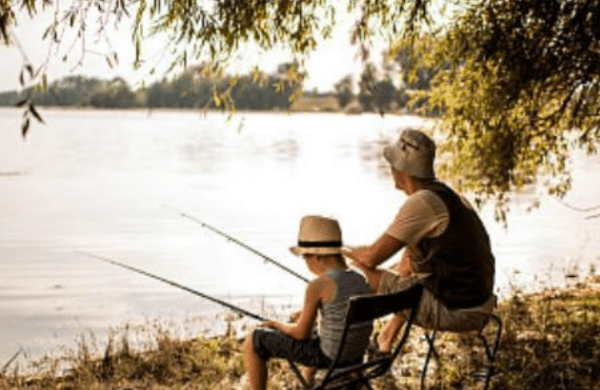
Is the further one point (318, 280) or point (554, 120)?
point (554, 120)

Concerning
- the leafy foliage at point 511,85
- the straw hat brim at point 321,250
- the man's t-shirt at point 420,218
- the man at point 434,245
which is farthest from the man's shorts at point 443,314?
the leafy foliage at point 511,85

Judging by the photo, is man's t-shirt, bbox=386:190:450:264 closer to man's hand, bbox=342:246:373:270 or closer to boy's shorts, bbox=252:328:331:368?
man's hand, bbox=342:246:373:270

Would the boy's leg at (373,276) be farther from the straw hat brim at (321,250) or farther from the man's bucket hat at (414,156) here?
the straw hat brim at (321,250)

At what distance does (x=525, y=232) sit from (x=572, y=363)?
16865 mm

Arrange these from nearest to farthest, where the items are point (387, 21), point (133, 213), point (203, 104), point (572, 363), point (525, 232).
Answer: point (572, 363)
point (203, 104)
point (387, 21)
point (525, 232)
point (133, 213)

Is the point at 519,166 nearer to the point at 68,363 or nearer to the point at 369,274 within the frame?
the point at 68,363

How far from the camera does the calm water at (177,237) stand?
13.8 meters

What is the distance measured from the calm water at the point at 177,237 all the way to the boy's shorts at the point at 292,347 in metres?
2.75

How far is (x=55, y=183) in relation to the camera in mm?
42188

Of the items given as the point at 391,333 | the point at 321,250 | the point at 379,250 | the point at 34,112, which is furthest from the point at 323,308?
the point at 34,112

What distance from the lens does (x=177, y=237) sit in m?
23.6

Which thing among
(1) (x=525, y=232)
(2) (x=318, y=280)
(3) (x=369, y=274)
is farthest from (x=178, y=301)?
(1) (x=525, y=232)

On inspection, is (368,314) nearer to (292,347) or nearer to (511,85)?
(292,347)

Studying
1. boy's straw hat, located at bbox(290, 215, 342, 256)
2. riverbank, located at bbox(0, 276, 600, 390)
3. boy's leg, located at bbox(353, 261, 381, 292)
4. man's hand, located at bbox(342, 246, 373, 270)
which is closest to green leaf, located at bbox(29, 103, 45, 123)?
boy's straw hat, located at bbox(290, 215, 342, 256)
